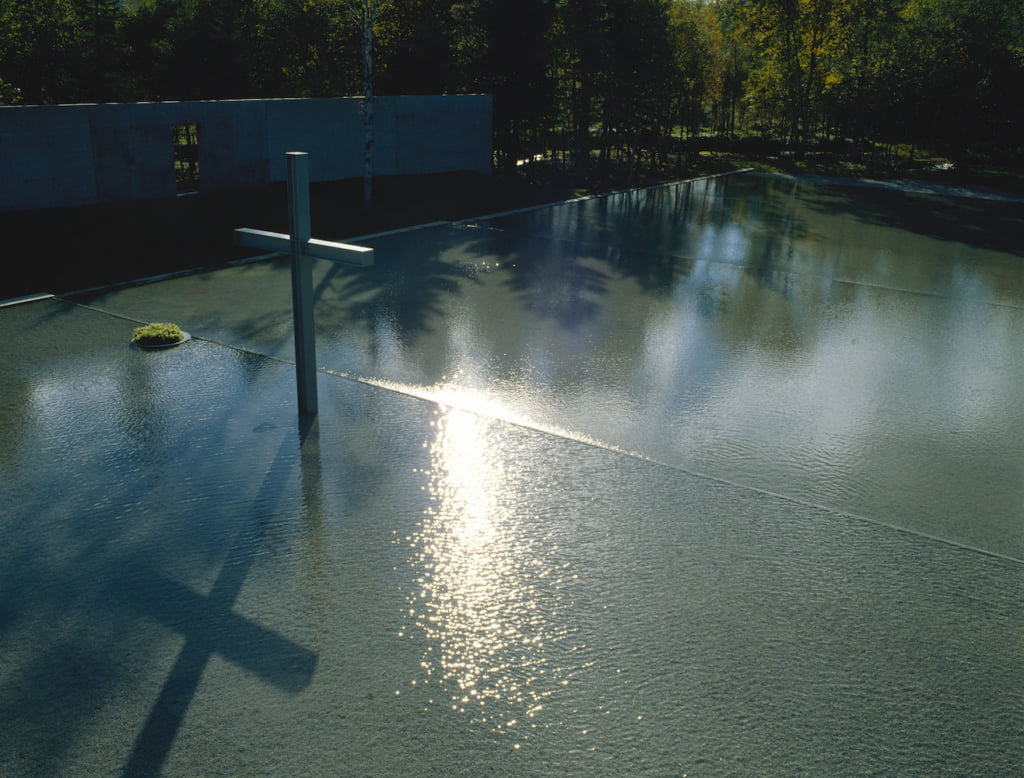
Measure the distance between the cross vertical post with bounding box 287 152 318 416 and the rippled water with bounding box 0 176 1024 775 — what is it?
39 cm

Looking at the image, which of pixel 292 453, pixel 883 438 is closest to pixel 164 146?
pixel 292 453

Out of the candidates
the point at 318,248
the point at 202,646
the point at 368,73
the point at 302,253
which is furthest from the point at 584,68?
the point at 202,646

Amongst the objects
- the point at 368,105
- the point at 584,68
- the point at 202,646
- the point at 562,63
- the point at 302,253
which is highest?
the point at 562,63

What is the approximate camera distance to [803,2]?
1501 inches

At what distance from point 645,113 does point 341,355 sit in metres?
22.8

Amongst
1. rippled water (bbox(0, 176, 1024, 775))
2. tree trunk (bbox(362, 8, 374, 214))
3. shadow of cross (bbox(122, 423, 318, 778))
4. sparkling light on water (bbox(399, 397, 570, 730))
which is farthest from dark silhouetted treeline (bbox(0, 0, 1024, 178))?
shadow of cross (bbox(122, 423, 318, 778))

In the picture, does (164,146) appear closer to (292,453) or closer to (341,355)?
(341,355)

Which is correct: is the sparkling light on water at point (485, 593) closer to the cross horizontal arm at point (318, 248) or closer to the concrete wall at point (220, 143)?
the cross horizontal arm at point (318, 248)

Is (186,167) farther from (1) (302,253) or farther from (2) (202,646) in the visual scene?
(2) (202,646)

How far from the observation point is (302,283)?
8508 mm

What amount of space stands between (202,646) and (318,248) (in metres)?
4.24

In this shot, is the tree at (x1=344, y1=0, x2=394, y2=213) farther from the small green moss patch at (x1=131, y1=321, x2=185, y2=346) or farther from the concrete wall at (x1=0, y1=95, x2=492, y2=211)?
the small green moss patch at (x1=131, y1=321, x2=185, y2=346)

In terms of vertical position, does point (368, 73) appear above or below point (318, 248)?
above

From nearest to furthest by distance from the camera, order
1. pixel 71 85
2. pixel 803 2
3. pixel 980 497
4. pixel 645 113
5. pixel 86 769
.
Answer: pixel 86 769
pixel 980 497
pixel 71 85
pixel 645 113
pixel 803 2
